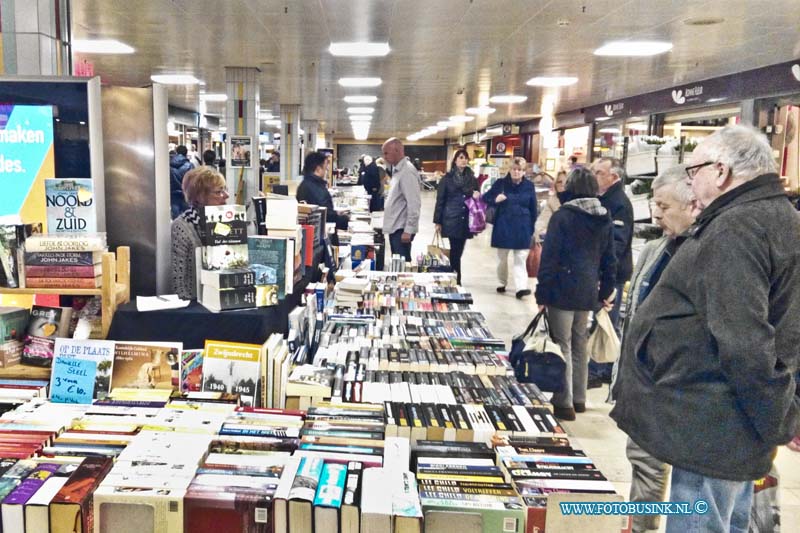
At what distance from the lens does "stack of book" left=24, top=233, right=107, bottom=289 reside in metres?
2.53

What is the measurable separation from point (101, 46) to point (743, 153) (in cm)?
909

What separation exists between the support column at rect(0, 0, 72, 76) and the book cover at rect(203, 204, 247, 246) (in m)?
1.98

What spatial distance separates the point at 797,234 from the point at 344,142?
46.0m

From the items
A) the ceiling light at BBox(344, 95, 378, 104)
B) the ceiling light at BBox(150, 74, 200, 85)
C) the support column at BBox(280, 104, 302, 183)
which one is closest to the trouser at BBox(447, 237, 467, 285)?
the ceiling light at BBox(150, 74, 200, 85)

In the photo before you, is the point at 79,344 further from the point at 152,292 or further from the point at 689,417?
the point at 689,417

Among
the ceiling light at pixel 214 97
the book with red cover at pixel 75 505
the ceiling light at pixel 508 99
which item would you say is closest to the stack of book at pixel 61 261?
the book with red cover at pixel 75 505

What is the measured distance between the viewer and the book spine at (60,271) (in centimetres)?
254

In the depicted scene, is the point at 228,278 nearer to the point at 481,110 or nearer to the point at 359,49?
the point at 359,49

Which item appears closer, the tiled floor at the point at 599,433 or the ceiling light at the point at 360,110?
the tiled floor at the point at 599,433

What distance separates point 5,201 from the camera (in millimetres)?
2881

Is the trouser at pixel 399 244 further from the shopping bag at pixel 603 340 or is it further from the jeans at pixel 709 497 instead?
the jeans at pixel 709 497

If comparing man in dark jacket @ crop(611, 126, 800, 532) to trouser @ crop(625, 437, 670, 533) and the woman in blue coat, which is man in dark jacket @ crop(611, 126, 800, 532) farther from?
the woman in blue coat

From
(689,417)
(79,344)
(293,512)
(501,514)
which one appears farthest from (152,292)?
(689,417)

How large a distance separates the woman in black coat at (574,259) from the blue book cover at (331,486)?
2639mm
